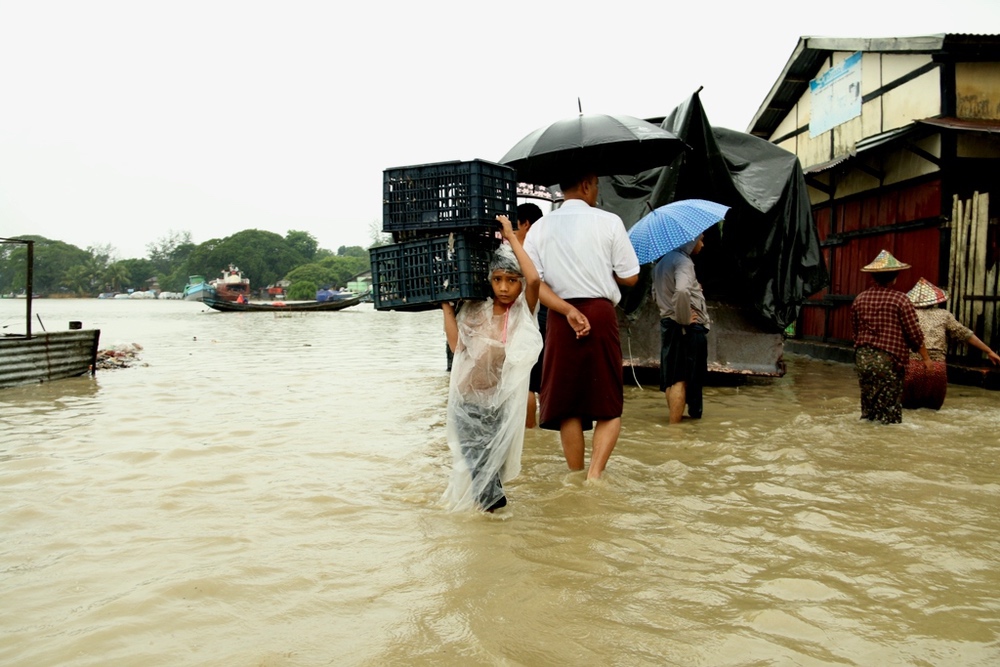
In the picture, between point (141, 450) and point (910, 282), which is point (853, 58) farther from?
point (141, 450)

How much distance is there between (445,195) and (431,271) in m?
0.38

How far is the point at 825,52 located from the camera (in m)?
12.1

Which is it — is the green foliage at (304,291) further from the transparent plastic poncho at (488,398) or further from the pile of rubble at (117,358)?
the transparent plastic poncho at (488,398)

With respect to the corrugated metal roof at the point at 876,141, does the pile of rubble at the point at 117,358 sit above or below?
below

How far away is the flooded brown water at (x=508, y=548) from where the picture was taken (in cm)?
235

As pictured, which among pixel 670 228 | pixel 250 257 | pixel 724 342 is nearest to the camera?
pixel 670 228

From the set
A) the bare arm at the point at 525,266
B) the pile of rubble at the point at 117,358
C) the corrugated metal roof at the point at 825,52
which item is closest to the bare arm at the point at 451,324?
the bare arm at the point at 525,266

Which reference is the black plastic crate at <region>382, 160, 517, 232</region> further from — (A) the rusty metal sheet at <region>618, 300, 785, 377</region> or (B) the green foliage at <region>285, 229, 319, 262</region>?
(B) the green foliage at <region>285, 229, 319, 262</region>

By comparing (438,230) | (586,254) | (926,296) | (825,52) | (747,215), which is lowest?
(926,296)

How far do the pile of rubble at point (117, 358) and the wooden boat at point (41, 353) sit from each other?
102 centimetres

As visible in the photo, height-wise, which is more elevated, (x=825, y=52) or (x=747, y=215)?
(x=825, y=52)

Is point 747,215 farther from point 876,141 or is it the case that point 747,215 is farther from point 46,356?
point 46,356

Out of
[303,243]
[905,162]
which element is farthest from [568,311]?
[303,243]

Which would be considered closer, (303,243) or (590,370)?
(590,370)
